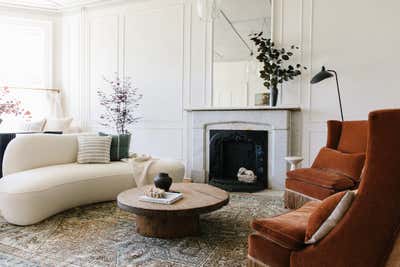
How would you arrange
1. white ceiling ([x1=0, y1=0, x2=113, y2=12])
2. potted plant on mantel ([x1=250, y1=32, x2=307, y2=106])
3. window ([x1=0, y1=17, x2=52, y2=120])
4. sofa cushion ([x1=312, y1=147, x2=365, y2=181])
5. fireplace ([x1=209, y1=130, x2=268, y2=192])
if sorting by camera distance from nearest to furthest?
sofa cushion ([x1=312, y1=147, x2=365, y2=181]) < potted plant on mantel ([x1=250, y1=32, x2=307, y2=106]) < fireplace ([x1=209, y1=130, x2=268, y2=192]) < white ceiling ([x1=0, y1=0, x2=113, y2=12]) < window ([x1=0, y1=17, x2=52, y2=120])

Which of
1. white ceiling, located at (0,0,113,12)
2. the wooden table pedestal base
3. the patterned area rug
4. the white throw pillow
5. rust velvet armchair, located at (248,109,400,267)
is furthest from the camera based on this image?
white ceiling, located at (0,0,113,12)

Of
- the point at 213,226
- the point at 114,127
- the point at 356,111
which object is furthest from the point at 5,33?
the point at 356,111

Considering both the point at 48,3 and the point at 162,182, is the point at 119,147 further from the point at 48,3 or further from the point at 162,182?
the point at 48,3

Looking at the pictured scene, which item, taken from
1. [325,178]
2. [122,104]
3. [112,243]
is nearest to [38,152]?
[112,243]

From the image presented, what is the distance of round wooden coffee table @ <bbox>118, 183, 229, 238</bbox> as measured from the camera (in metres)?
2.27

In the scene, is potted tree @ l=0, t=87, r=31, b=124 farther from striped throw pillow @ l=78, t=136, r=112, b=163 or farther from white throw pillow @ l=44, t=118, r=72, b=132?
striped throw pillow @ l=78, t=136, r=112, b=163

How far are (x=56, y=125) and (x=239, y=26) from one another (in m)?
3.50

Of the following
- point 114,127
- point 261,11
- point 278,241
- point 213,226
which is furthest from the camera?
point 114,127

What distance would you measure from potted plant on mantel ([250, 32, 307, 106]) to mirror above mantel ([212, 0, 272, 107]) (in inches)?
8.4

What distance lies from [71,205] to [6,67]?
14.0 ft

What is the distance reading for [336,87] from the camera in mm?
4273

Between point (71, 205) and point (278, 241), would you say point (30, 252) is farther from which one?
point (278, 241)

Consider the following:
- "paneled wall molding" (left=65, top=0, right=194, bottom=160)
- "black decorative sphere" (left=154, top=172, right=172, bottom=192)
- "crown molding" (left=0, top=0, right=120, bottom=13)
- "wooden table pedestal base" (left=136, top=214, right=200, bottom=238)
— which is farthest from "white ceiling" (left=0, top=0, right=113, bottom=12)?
"wooden table pedestal base" (left=136, top=214, right=200, bottom=238)

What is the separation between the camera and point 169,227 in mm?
2506
